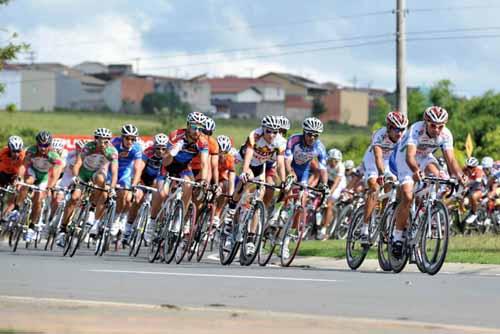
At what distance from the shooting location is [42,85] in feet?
471

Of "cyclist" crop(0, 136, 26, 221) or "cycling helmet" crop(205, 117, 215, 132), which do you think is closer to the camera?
"cycling helmet" crop(205, 117, 215, 132)

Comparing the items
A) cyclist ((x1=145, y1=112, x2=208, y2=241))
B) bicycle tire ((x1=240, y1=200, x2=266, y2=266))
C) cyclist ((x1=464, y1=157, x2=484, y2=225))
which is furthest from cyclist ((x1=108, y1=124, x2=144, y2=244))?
cyclist ((x1=464, y1=157, x2=484, y2=225))

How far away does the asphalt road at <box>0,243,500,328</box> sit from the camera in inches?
463

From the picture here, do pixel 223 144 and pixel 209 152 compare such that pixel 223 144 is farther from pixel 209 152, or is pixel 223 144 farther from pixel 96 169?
pixel 209 152

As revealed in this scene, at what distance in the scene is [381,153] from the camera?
1823 centimetres

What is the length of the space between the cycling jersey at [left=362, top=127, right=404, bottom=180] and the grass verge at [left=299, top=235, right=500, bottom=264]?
125 centimetres

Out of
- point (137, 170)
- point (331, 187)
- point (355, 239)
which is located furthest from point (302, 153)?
point (331, 187)

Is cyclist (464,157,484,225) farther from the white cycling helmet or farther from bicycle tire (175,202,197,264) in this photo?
bicycle tire (175,202,197,264)

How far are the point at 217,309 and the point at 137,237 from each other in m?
10.2

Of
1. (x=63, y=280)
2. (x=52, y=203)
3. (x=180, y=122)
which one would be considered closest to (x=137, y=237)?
(x=52, y=203)

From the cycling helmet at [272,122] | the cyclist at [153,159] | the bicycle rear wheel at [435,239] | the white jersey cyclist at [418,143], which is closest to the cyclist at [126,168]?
the cyclist at [153,159]

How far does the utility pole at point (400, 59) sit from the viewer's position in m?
33.1

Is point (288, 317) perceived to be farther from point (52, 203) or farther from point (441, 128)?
point (52, 203)

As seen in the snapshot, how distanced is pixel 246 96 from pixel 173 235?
141227 mm
